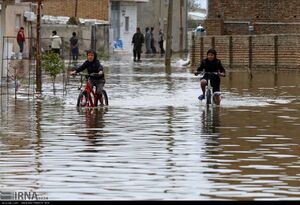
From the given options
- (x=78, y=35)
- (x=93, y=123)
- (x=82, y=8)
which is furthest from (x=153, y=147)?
(x=82, y=8)

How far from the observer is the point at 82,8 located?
292 feet

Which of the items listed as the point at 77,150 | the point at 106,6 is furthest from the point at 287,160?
the point at 106,6

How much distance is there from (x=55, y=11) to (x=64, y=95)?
5517cm

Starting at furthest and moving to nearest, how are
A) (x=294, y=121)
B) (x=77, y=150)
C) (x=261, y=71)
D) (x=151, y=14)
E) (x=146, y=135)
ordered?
(x=151, y=14) → (x=261, y=71) → (x=294, y=121) → (x=146, y=135) → (x=77, y=150)

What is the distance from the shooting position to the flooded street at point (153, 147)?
13359mm

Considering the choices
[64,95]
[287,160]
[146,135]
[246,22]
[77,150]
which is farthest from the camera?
[246,22]

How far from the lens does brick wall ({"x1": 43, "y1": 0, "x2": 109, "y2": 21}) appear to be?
284 ft

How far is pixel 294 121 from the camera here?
77.4ft

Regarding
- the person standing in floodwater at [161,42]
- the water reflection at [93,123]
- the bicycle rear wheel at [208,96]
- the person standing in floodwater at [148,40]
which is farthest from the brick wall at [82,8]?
the water reflection at [93,123]

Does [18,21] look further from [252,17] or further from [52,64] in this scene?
[52,64]

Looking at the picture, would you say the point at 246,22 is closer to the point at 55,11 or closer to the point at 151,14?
the point at 55,11

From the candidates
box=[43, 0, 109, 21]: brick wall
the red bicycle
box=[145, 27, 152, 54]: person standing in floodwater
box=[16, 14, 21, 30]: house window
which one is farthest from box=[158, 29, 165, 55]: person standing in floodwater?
the red bicycle

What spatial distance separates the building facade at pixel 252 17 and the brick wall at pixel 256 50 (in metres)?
2.76

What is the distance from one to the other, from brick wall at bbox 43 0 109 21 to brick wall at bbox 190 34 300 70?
103 ft
